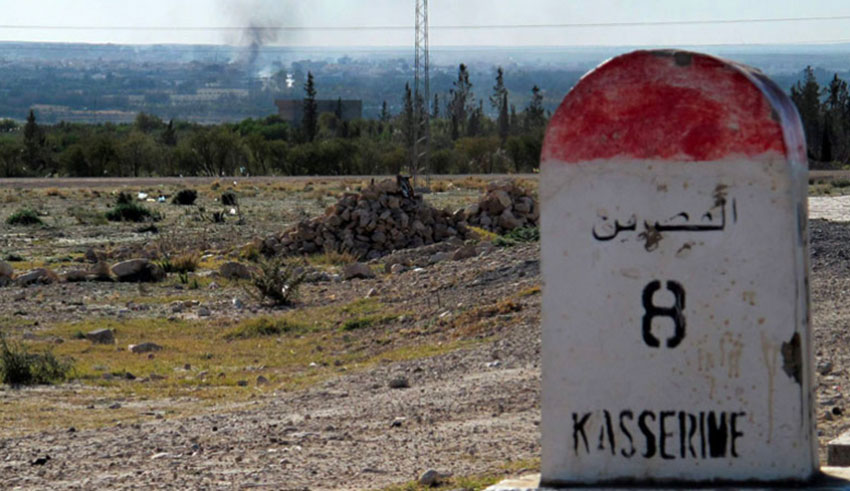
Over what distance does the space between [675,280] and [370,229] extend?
21537 mm

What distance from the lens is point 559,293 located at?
4.99 metres

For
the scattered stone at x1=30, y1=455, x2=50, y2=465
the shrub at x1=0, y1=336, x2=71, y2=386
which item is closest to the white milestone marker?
the scattered stone at x1=30, y1=455, x2=50, y2=465

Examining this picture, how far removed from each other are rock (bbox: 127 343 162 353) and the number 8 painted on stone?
11252 millimetres

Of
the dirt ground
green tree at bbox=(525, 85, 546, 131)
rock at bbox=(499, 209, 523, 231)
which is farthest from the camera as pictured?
green tree at bbox=(525, 85, 546, 131)

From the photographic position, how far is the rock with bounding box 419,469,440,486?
7289 mm

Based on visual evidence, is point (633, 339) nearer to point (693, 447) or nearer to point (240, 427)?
point (693, 447)

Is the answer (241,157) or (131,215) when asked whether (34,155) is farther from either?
(131,215)

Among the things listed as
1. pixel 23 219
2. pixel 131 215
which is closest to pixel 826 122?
pixel 131 215

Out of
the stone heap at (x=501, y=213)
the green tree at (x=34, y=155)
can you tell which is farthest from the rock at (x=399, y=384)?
the green tree at (x=34, y=155)

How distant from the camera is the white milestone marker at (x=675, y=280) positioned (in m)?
4.86

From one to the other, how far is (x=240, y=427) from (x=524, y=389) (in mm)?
2138

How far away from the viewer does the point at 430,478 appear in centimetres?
731

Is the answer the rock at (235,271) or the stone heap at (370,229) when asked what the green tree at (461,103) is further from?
the rock at (235,271)

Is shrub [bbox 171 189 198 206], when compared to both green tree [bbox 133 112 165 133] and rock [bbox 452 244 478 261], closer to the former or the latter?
rock [bbox 452 244 478 261]
